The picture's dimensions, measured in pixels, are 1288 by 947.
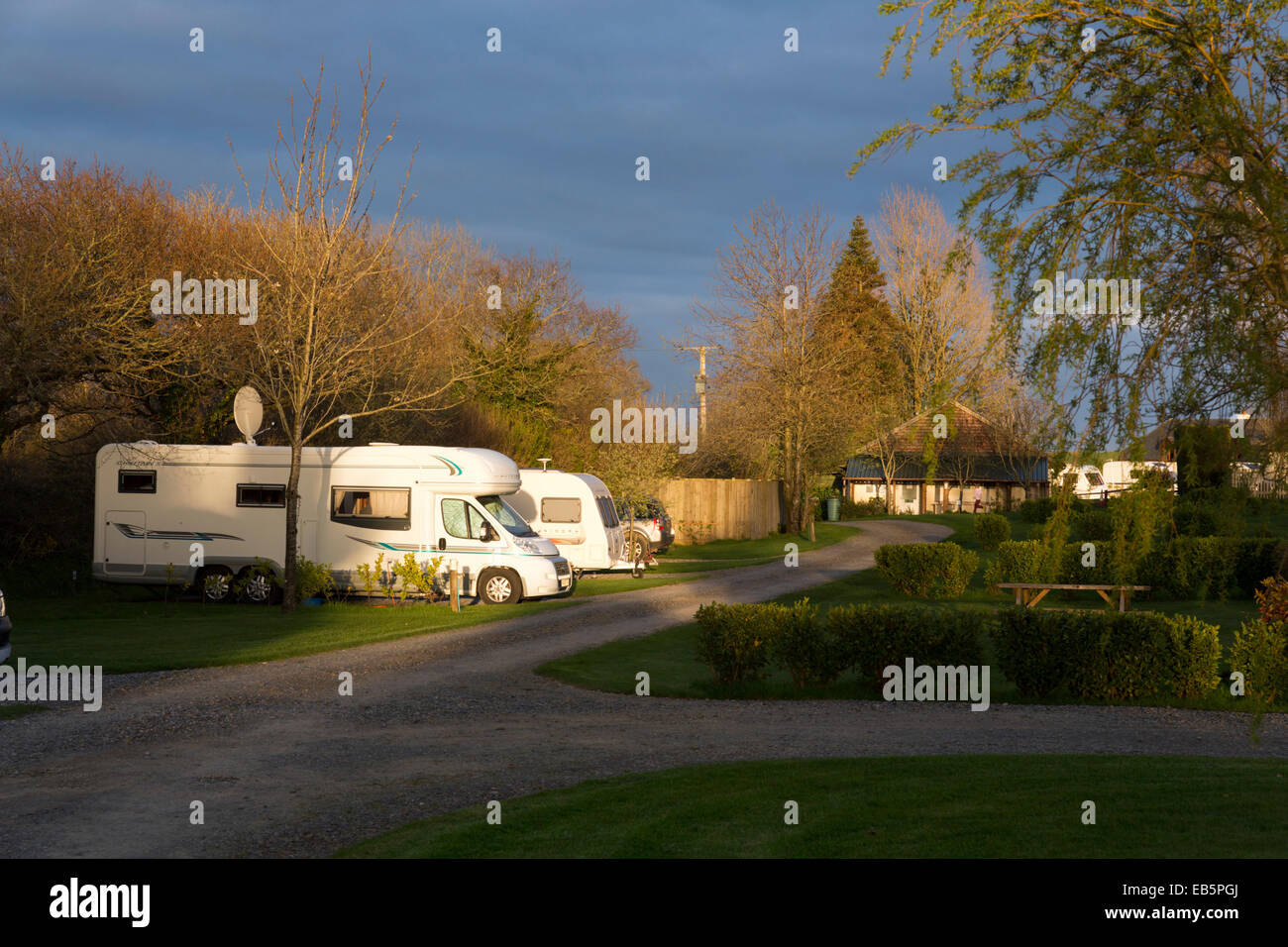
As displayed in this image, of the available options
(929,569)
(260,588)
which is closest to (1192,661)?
(929,569)

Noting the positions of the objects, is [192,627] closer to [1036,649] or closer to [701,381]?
[1036,649]

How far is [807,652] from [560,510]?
13.1m

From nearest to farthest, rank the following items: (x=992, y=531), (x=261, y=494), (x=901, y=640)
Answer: (x=901, y=640) → (x=261, y=494) → (x=992, y=531)

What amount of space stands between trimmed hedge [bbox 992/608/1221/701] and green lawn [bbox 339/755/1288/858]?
3.66m

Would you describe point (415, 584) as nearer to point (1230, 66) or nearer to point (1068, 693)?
point (1068, 693)

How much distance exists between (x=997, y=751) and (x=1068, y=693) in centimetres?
347

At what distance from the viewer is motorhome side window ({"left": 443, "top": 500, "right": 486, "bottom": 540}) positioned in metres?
19.8

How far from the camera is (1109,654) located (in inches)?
460

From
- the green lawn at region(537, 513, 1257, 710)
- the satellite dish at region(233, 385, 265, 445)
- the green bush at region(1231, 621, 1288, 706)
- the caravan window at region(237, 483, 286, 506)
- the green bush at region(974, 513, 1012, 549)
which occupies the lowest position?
the green lawn at region(537, 513, 1257, 710)

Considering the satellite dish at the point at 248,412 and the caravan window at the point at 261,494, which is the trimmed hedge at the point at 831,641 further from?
the satellite dish at the point at 248,412

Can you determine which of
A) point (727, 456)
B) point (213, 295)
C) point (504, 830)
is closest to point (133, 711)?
point (504, 830)

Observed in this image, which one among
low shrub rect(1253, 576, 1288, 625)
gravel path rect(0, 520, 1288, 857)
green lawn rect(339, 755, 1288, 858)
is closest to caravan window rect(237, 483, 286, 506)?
gravel path rect(0, 520, 1288, 857)

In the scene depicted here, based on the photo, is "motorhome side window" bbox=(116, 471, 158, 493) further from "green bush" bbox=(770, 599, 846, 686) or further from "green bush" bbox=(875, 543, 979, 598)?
"green bush" bbox=(875, 543, 979, 598)

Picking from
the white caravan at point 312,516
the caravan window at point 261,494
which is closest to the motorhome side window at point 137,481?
the white caravan at point 312,516
